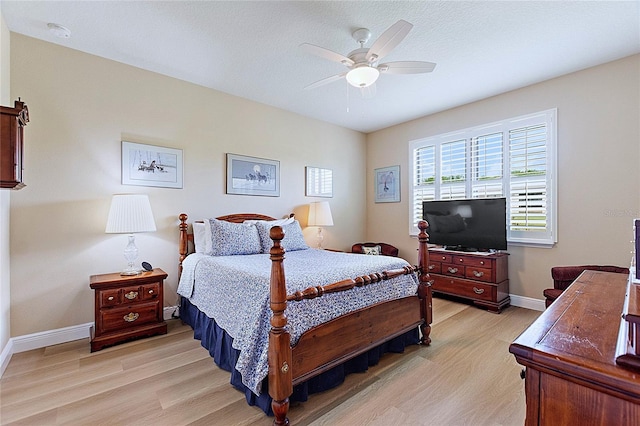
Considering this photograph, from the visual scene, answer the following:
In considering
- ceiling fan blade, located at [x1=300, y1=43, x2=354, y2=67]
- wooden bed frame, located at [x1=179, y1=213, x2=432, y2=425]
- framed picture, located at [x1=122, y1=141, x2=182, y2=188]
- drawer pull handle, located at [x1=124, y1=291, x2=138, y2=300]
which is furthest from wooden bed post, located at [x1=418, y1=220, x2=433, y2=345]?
framed picture, located at [x1=122, y1=141, x2=182, y2=188]

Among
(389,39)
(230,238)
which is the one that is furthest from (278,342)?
(389,39)

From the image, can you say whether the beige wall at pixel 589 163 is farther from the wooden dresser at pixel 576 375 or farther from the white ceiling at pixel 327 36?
the wooden dresser at pixel 576 375

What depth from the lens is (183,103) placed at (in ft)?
11.3

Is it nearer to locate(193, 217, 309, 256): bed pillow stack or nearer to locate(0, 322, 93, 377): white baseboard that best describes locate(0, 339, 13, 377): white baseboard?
locate(0, 322, 93, 377): white baseboard

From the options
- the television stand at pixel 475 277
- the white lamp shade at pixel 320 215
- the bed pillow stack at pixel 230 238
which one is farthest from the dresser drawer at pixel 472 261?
the bed pillow stack at pixel 230 238

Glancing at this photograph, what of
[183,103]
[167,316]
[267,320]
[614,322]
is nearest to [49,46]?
[183,103]

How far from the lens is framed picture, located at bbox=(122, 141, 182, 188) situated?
120 inches

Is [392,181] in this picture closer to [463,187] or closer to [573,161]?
[463,187]

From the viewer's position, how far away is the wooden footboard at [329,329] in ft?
5.29

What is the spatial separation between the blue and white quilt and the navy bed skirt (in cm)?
13

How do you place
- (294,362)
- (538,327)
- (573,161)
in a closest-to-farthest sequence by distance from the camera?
(538,327) < (294,362) < (573,161)

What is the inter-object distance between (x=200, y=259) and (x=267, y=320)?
59.6 inches

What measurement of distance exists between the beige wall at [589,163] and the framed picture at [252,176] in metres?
3.13

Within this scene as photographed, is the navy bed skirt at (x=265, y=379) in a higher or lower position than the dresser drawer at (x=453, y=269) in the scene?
lower
